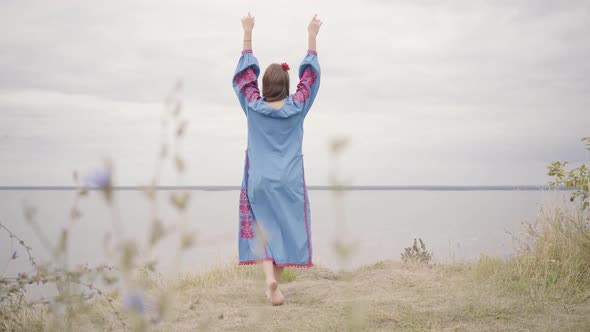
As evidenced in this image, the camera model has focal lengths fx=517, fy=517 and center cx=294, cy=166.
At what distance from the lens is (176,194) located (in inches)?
37.0

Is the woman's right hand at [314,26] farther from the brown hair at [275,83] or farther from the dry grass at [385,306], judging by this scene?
the dry grass at [385,306]

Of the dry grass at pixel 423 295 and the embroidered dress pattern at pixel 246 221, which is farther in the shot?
the embroidered dress pattern at pixel 246 221

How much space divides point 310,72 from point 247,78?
0.53m

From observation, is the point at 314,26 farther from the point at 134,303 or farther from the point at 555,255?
the point at 134,303

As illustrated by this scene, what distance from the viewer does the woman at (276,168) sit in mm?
4172

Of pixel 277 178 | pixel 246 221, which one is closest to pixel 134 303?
pixel 277 178

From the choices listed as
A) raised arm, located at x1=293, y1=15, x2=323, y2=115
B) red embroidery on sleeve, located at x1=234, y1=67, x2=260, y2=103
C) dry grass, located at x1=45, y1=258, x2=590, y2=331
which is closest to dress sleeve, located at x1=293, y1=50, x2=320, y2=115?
raised arm, located at x1=293, y1=15, x2=323, y2=115

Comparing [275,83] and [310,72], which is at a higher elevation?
[310,72]

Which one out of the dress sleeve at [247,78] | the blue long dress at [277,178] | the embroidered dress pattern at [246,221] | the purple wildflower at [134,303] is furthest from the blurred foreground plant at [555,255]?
the purple wildflower at [134,303]

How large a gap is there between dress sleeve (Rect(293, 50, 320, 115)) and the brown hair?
0.12m

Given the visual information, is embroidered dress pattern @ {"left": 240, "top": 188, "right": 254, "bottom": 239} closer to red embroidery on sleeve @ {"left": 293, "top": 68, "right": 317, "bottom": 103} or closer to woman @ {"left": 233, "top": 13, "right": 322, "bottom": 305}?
woman @ {"left": 233, "top": 13, "right": 322, "bottom": 305}

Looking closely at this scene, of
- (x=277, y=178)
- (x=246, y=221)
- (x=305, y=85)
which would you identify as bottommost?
(x=246, y=221)

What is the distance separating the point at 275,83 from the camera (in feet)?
13.9

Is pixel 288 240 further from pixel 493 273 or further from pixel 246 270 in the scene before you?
pixel 493 273
